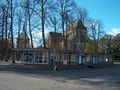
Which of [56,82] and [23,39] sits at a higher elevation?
[23,39]

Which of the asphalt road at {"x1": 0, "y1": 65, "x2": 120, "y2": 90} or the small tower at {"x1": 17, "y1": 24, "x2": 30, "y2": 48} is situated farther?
the small tower at {"x1": 17, "y1": 24, "x2": 30, "y2": 48}

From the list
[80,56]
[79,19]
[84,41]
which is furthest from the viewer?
[84,41]

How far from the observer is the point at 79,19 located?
72562 millimetres

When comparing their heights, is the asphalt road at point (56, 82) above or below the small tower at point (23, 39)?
below

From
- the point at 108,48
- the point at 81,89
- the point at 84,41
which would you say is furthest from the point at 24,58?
the point at 108,48

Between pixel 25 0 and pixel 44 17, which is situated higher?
pixel 25 0

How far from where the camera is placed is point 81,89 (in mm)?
18328

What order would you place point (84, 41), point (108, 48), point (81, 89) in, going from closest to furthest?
1. point (81, 89)
2. point (84, 41)
3. point (108, 48)

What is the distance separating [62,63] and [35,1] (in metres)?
13.7

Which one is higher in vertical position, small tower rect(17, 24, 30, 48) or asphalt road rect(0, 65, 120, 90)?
small tower rect(17, 24, 30, 48)

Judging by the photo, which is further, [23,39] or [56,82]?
[23,39]

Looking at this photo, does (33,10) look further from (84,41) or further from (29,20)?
(84,41)

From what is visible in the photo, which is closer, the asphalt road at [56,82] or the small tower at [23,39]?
the asphalt road at [56,82]

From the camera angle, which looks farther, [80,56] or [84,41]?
[84,41]
